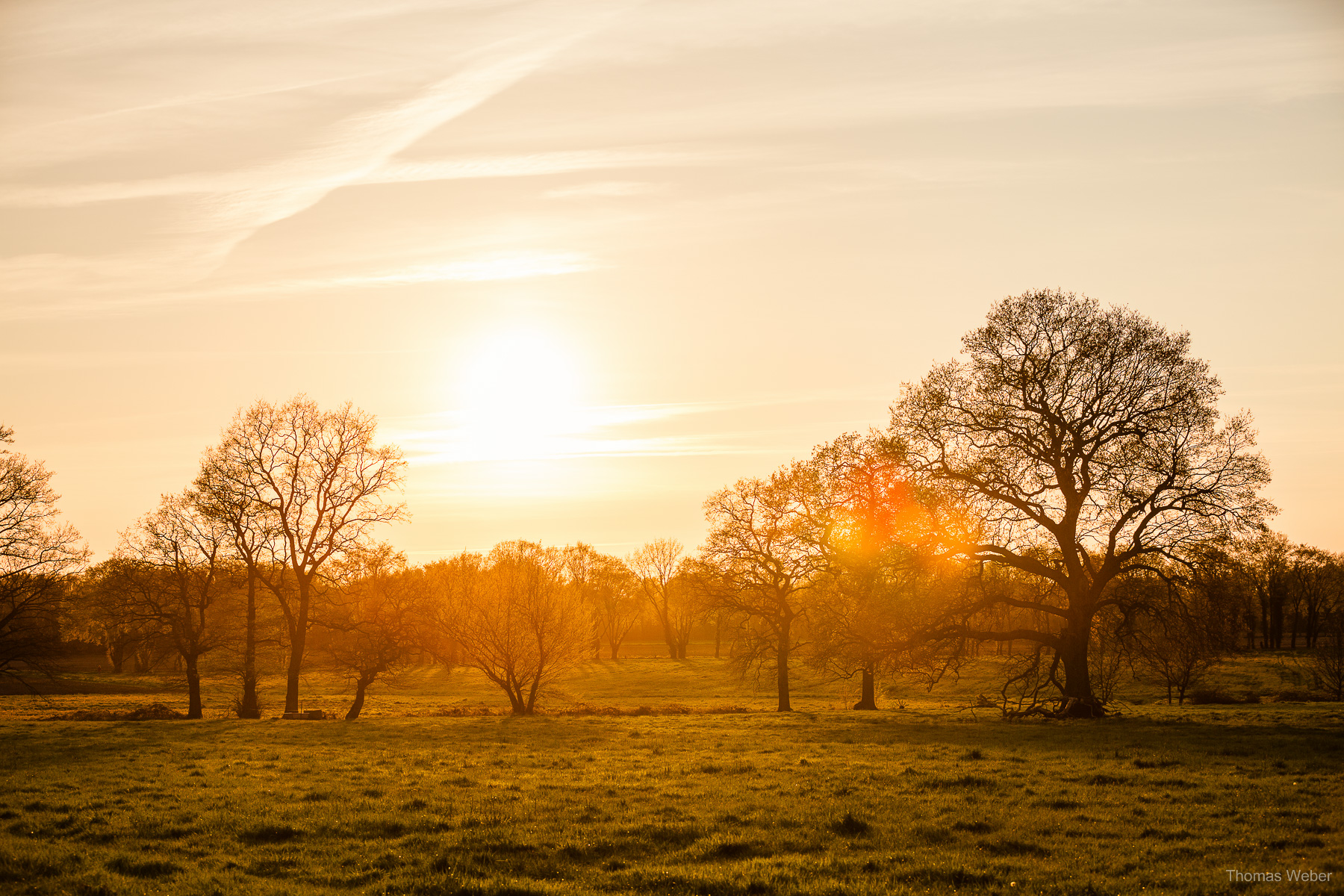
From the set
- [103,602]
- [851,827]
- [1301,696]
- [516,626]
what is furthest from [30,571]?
[1301,696]

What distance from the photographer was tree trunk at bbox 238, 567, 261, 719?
42.2 meters

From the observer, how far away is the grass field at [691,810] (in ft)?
40.2

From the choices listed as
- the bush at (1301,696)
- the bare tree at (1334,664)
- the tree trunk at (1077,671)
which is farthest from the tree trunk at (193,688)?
the bare tree at (1334,664)

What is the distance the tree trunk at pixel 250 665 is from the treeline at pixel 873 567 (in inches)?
5.7

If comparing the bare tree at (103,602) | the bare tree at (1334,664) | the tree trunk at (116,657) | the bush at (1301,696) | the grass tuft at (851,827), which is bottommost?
the tree trunk at (116,657)

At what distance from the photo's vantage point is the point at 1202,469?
30.0 meters

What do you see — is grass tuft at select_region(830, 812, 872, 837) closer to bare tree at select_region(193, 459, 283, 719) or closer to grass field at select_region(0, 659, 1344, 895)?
grass field at select_region(0, 659, 1344, 895)

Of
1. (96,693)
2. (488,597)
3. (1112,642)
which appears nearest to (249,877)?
(1112,642)

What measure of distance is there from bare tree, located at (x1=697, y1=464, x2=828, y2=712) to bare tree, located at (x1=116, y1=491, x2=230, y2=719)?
24748 millimetres

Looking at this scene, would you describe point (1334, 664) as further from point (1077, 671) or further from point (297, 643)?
point (297, 643)

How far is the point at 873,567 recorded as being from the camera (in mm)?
32500

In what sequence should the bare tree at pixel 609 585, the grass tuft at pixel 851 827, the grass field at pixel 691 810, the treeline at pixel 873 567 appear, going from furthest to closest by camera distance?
the bare tree at pixel 609 585, the treeline at pixel 873 567, the grass tuft at pixel 851 827, the grass field at pixel 691 810

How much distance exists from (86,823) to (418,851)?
714cm

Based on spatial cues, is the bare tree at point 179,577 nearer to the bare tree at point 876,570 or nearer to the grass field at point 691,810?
the grass field at point 691,810
